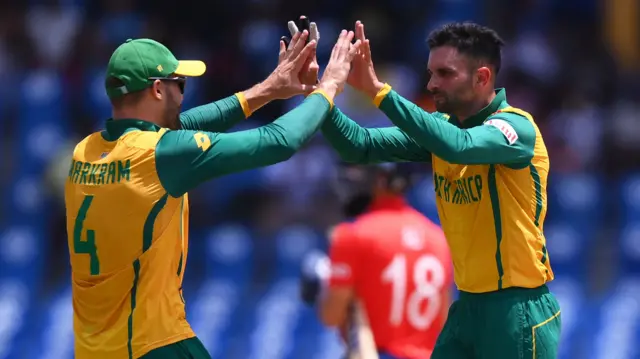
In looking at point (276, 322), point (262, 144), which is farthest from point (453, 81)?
point (276, 322)

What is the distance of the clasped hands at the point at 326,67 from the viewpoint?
15.8ft

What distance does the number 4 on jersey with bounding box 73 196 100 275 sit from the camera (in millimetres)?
4461

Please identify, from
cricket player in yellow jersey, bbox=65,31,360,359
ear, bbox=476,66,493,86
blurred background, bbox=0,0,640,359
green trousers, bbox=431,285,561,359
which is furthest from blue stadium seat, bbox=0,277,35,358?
ear, bbox=476,66,493,86

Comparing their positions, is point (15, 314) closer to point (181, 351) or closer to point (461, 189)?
point (181, 351)

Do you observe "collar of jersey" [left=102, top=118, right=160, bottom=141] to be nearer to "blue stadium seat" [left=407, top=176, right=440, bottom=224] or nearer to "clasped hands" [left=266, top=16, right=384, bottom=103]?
"clasped hands" [left=266, top=16, right=384, bottom=103]

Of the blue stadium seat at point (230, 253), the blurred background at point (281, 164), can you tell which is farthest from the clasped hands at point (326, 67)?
the blue stadium seat at point (230, 253)

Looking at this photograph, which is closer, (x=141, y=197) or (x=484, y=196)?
(x=141, y=197)

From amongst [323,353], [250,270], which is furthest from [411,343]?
[250,270]

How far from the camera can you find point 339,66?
4848 mm

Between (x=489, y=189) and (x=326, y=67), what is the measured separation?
0.81 meters

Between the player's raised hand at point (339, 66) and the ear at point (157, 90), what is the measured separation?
24.9 inches

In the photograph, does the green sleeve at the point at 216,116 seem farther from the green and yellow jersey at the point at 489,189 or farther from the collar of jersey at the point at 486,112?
the collar of jersey at the point at 486,112

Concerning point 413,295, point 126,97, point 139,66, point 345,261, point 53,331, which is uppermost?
point 139,66

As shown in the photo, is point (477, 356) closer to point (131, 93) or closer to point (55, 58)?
point (131, 93)
